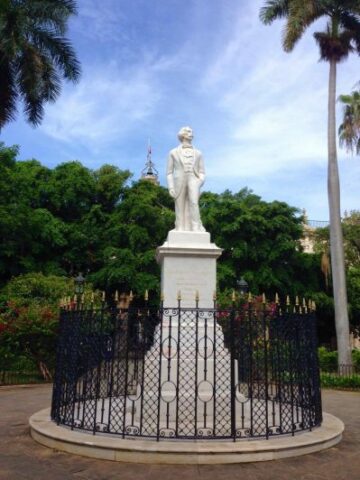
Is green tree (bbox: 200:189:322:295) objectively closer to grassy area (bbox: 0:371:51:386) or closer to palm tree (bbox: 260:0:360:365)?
palm tree (bbox: 260:0:360:365)

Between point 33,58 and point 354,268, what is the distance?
2296 centimetres

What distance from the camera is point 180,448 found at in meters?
5.57

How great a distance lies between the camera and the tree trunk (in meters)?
17.5

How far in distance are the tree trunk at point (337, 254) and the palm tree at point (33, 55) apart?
11944 millimetres

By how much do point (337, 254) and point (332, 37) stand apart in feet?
33.2

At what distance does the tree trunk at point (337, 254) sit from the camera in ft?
57.5

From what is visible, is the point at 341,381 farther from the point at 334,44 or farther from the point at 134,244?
the point at 334,44

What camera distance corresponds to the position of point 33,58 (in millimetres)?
18156

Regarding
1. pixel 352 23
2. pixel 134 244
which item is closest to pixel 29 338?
pixel 134 244

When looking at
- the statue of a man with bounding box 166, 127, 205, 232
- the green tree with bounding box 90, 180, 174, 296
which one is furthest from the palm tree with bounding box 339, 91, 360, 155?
the statue of a man with bounding box 166, 127, 205, 232

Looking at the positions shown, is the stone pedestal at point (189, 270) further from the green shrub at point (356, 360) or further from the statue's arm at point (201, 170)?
the green shrub at point (356, 360)

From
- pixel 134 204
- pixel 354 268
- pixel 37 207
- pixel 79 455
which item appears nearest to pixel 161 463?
pixel 79 455

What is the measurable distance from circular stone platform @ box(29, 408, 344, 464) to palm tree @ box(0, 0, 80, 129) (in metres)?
15.2

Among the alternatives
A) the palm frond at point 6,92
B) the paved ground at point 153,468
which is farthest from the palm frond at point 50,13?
the paved ground at point 153,468
